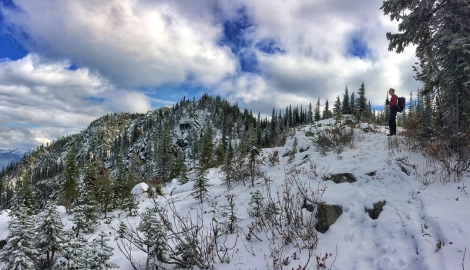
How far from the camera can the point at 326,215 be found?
562cm

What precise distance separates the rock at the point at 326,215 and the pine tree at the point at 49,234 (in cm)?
644

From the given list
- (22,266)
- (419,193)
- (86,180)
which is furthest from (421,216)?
(86,180)

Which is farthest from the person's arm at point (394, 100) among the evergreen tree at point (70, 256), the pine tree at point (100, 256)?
the evergreen tree at point (70, 256)

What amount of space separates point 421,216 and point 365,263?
5.94ft

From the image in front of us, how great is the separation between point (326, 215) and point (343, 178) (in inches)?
84.2

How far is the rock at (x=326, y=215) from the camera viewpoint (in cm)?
550

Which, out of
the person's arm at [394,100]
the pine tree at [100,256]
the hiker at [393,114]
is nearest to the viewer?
the pine tree at [100,256]

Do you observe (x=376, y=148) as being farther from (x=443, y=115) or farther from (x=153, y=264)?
(x=153, y=264)

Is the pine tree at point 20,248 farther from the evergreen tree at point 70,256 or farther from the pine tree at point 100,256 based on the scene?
the pine tree at point 100,256

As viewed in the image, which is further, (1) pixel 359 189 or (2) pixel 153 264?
(1) pixel 359 189

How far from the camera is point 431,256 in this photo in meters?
4.01

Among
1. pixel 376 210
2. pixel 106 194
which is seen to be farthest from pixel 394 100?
pixel 106 194

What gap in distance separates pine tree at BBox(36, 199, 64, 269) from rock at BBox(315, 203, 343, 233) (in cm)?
644

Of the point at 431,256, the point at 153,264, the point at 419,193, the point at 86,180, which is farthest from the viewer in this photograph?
the point at 86,180
